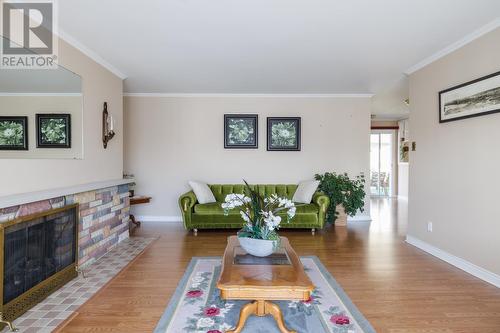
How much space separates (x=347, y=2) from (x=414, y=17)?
29.3 inches

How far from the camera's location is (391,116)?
8695mm

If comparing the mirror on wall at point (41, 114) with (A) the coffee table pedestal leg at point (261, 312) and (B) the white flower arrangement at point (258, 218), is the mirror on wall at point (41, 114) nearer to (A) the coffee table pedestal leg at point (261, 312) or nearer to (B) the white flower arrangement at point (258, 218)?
(B) the white flower arrangement at point (258, 218)

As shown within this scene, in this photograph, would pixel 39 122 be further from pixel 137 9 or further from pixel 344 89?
pixel 344 89

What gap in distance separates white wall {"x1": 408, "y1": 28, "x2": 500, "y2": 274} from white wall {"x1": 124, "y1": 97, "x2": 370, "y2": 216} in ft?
5.09

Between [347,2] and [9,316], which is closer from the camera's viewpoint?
[9,316]

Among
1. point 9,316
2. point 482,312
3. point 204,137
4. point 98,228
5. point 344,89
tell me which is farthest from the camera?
point 204,137

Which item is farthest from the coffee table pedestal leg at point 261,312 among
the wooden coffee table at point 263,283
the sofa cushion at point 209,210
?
the sofa cushion at point 209,210

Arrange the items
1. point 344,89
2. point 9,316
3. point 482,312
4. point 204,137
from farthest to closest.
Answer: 1. point 204,137
2. point 344,89
3. point 482,312
4. point 9,316

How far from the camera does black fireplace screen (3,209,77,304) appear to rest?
2.20 metres

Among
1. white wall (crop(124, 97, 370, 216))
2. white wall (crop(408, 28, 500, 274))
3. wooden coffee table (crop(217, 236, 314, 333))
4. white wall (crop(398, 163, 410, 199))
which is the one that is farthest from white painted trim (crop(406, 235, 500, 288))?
white wall (crop(398, 163, 410, 199))

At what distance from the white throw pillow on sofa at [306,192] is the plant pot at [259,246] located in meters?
2.89

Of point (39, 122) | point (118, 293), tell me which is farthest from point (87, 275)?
point (39, 122)

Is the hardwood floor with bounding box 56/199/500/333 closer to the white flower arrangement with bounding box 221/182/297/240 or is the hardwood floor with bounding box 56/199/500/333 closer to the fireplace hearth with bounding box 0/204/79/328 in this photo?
the fireplace hearth with bounding box 0/204/79/328

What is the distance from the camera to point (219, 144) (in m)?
5.68
